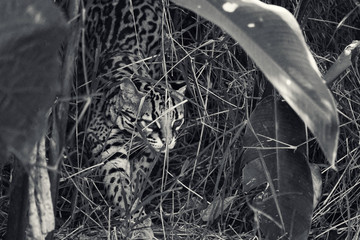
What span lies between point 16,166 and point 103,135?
4.36ft

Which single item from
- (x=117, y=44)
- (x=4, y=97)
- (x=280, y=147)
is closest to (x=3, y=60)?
(x=4, y=97)

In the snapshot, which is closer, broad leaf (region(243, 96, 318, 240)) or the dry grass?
broad leaf (region(243, 96, 318, 240))

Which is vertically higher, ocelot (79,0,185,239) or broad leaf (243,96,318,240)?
broad leaf (243,96,318,240)

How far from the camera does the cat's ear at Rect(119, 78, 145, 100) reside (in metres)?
2.86

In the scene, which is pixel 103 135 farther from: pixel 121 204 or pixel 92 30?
pixel 92 30

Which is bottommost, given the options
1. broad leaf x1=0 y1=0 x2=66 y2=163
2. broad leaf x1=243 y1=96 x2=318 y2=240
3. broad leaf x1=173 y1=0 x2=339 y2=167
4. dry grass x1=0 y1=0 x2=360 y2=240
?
dry grass x1=0 y1=0 x2=360 y2=240

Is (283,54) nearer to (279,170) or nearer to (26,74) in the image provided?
(26,74)

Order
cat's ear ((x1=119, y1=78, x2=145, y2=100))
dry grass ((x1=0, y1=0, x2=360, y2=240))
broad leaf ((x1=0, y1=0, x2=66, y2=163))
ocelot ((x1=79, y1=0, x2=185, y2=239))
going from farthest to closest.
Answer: cat's ear ((x1=119, y1=78, x2=145, y2=100)) < ocelot ((x1=79, y1=0, x2=185, y2=239)) < dry grass ((x1=0, y1=0, x2=360, y2=240)) < broad leaf ((x1=0, y1=0, x2=66, y2=163))

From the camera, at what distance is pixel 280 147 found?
196cm

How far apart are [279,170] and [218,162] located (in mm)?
687

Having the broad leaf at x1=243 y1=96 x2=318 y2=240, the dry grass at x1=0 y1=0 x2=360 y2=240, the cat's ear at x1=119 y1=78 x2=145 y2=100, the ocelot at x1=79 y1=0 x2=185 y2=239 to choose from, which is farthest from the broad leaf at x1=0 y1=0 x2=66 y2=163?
the cat's ear at x1=119 y1=78 x2=145 y2=100

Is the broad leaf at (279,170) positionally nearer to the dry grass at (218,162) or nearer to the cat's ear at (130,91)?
the dry grass at (218,162)

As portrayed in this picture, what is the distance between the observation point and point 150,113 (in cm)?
285

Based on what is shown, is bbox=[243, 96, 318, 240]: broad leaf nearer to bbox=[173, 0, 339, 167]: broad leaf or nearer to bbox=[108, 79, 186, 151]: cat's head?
bbox=[173, 0, 339, 167]: broad leaf
